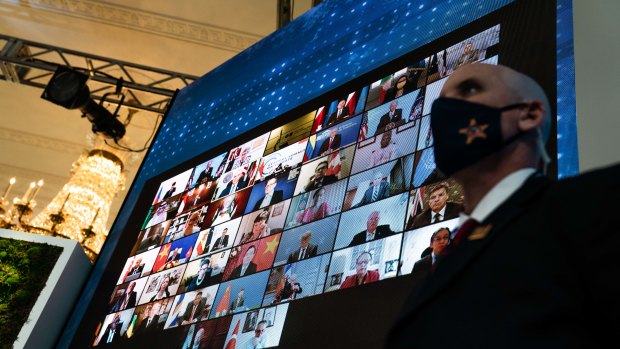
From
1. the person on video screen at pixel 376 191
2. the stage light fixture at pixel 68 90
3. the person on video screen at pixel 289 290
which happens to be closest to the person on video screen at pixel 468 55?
the person on video screen at pixel 376 191

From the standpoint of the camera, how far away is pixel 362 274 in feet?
8.22

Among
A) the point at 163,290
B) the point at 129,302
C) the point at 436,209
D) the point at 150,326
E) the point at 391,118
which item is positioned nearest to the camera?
the point at 436,209

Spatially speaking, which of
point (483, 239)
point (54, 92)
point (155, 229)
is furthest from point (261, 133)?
point (54, 92)

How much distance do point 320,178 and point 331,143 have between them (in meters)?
0.22

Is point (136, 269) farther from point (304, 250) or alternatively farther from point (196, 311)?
point (304, 250)

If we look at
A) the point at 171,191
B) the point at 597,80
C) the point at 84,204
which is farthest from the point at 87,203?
the point at 597,80

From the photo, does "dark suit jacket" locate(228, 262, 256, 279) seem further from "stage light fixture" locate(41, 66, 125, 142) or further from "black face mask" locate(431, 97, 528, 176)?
"stage light fixture" locate(41, 66, 125, 142)

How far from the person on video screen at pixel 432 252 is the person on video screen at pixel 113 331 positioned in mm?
2042

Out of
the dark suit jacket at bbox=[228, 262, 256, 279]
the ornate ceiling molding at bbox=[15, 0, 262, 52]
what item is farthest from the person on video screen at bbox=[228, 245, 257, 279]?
the ornate ceiling molding at bbox=[15, 0, 262, 52]

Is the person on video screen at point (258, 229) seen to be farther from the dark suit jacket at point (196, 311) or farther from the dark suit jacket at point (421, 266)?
the dark suit jacket at point (421, 266)

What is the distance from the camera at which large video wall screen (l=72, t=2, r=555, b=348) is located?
256 centimetres

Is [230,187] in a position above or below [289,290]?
above

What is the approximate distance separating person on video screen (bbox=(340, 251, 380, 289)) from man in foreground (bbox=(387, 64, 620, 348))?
1.32 meters

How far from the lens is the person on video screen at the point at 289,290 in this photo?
273 centimetres
